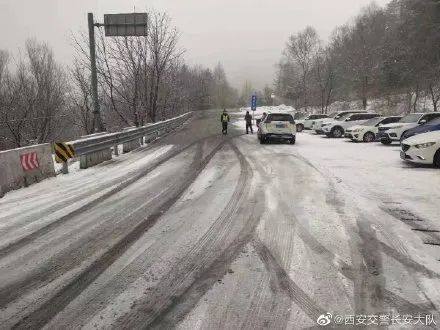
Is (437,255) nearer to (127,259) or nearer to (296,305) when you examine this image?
(296,305)

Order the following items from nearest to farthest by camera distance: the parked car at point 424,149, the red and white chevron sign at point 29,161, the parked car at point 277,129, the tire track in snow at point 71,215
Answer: the tire track in snow at point 71,215 → the red and white chevron sign at point 29,161 → the parked car at point 424,149 → the parked car at point 277,129

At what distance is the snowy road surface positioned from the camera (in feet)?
12.7

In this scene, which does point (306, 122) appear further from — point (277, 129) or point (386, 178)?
point (386, 178)

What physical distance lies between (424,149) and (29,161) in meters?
11.0

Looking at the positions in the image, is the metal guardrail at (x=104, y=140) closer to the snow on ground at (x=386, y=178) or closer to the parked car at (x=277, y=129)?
the parked car at (x=277, y=129)

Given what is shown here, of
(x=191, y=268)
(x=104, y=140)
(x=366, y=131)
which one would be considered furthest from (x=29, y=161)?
(x=366, y=131)

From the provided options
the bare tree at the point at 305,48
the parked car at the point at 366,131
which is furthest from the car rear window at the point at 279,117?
the bare tree at the point at 305,48

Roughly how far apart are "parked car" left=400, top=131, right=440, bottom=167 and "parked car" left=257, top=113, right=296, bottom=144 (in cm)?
834

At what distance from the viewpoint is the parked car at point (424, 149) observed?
12086 mm

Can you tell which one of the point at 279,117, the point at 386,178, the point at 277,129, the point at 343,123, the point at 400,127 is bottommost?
the point at 386,178

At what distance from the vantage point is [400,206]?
25.0 ft

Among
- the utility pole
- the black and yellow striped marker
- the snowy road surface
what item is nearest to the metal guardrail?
the black and yellow striped marker

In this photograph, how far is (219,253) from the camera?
17.3 feet

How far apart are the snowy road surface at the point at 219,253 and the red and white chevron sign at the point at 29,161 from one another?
686mm
